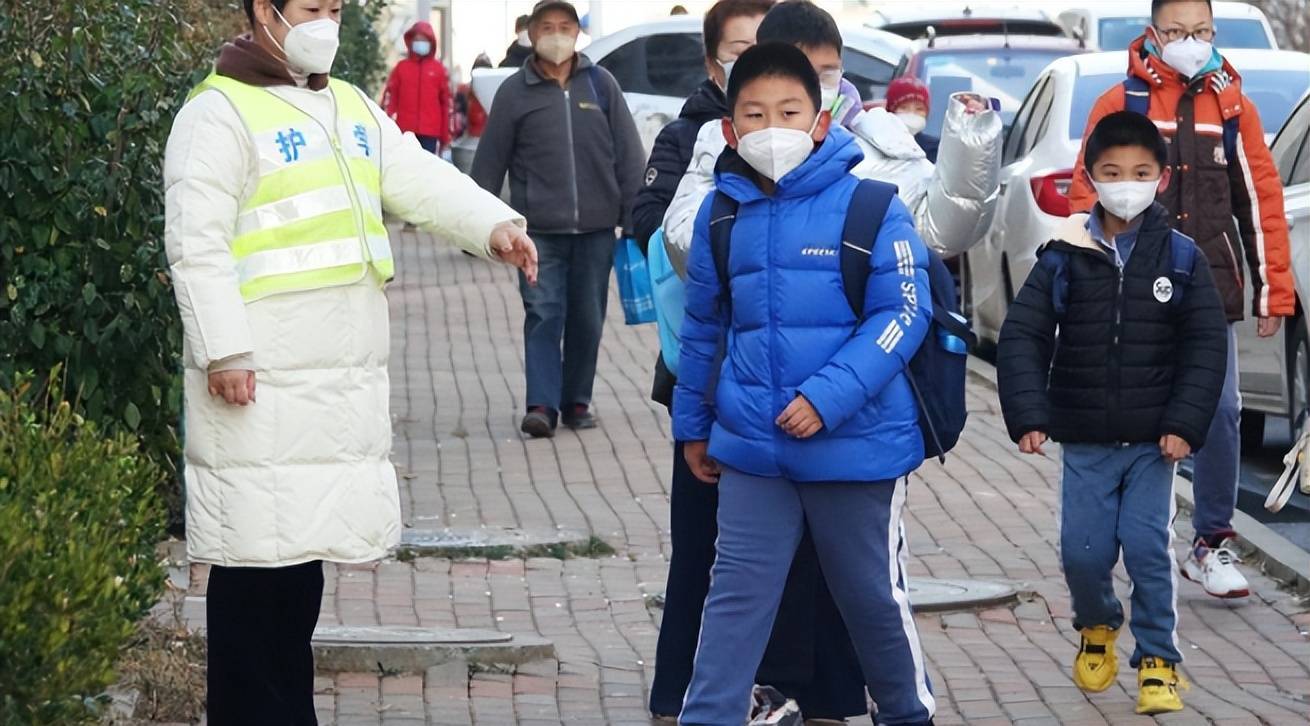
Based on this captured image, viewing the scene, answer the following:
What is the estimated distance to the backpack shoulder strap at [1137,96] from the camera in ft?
24.7

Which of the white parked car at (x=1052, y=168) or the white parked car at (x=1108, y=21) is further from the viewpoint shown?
the white parked car at (x=1108, y=21)

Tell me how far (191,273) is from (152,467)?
0.96 m

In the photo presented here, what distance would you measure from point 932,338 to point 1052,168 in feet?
21.8

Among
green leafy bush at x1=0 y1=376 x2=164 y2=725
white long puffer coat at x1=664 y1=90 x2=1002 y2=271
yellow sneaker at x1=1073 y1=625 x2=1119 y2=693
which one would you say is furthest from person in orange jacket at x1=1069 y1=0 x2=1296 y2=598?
green leafy bush at x1=0 y1=376 x2=164 y2=725

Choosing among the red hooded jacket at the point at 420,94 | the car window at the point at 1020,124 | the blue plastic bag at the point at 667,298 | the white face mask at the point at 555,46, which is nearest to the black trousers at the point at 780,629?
the blue plastic bag at the point at 667,298

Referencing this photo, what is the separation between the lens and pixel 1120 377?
21.0 ft

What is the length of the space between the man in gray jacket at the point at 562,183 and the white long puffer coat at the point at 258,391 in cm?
568

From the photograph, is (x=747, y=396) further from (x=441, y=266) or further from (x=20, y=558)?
(x=441, y=266)

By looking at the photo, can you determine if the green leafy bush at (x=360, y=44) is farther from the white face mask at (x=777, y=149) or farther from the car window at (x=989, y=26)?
the white face mask at (x=777, y=149)

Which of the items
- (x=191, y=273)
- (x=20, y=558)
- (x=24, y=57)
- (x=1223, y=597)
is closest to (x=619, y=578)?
(x=1223, y=597)

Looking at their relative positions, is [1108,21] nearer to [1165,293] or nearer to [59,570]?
[1165,293]

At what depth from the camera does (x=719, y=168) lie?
5531 millimetres

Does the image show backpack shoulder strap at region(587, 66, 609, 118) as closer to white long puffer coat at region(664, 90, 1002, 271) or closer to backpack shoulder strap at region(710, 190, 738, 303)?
white long puffer coat at region(664, 90, 1002, 271)

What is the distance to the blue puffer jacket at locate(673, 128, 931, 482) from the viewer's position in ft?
17.5
